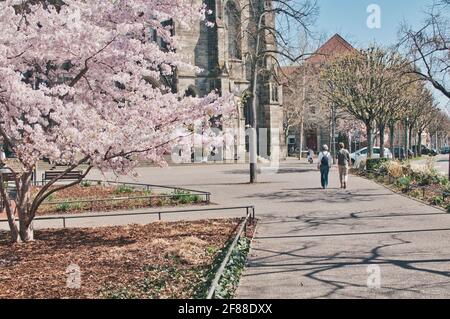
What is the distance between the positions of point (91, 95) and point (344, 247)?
6101 millimetres

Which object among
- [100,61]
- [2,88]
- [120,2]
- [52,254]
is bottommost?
[52,254]

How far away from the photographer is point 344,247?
9078mm

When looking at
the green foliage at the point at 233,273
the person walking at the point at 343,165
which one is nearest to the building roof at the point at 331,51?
the person walking at the point at 343,165

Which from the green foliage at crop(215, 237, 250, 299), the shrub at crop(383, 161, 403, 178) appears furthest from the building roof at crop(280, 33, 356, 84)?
the green foliage at crop(215, 237, 250, 299)

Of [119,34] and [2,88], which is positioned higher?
[119,34]

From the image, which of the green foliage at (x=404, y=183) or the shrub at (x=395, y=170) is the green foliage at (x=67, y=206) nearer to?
the green foliage at (x=404, y=183)

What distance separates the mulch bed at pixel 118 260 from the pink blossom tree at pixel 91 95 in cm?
122

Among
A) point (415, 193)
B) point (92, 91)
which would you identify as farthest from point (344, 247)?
point (415, 193)

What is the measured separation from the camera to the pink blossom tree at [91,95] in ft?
27.2

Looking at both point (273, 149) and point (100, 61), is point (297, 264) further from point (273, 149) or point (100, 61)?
point (273, 149)

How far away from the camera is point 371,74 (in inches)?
1150

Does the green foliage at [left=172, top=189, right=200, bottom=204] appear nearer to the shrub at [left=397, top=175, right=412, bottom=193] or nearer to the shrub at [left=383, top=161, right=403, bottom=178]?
the shrub at [left=397, top=175, right=412, bottom=193]

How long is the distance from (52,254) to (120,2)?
15.7 ft
